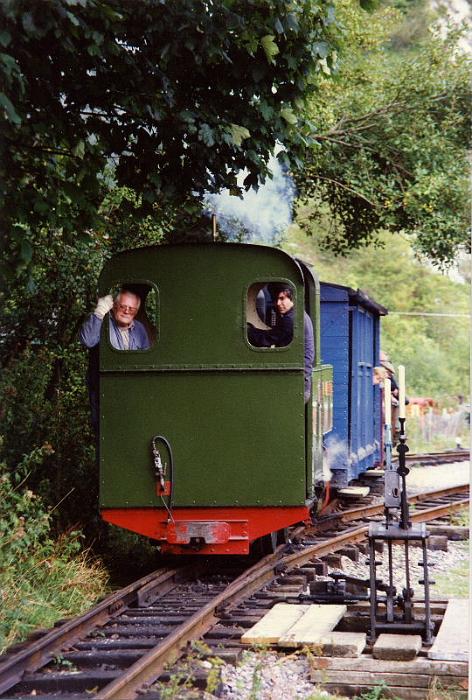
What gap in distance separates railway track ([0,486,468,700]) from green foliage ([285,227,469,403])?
2267 centimetres

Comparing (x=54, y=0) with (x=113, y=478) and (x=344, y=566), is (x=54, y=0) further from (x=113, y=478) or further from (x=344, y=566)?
(x=344, y=566)

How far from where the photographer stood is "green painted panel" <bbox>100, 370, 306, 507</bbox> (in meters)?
8.09

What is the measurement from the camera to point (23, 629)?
A: 652 cm

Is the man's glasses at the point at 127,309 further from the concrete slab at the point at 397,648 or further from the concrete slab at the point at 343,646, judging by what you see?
the concrete slab at the point at 397,648

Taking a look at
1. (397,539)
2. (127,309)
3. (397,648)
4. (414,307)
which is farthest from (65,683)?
(414,307)

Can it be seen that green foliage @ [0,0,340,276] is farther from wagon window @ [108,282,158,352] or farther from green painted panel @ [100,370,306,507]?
green painted panel @ [100,370,306,507]

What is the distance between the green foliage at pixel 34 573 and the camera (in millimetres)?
6824

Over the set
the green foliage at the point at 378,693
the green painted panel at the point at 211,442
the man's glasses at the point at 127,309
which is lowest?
the green foliage at the point at 378,693

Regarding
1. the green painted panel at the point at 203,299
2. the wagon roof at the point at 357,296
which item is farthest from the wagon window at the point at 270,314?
the wagon roof at the point at 357,296

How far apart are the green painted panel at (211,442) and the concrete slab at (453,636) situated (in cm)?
182

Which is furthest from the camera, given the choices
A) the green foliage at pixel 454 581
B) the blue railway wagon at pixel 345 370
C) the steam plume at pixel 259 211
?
the steam plume at pixel 259 211

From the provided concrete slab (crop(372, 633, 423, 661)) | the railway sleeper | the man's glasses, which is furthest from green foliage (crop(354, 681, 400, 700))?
the man's glasses

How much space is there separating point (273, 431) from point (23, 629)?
2.47 m

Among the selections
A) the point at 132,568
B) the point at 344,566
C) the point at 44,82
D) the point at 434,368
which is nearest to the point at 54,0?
the point at 44,82
